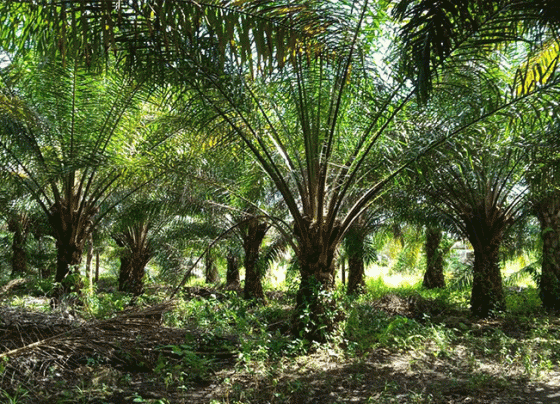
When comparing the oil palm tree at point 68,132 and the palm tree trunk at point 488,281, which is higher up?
the oil palm tree at point 68,132

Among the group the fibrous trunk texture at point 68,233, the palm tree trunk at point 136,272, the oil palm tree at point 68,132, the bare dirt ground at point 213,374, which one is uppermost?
the oil palm tree at point 68,132

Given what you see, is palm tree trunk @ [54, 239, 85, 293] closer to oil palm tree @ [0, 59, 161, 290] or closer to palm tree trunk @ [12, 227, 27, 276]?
oil palm tree @ [0, 59, 161, 290]

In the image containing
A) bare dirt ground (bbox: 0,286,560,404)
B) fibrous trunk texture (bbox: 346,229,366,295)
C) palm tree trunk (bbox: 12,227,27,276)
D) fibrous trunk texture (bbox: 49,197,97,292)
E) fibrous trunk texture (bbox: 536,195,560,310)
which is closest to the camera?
bare dirt ground (bbox: 0,286,560,404)

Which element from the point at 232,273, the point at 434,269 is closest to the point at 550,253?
the point at 434,269

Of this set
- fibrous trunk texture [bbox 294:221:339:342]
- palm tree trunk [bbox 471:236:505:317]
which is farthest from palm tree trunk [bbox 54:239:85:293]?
palm tree trunk [bbox 471:236:505:317]

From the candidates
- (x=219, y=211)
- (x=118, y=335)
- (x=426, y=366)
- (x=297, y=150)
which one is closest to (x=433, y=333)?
(x=426, y=366)

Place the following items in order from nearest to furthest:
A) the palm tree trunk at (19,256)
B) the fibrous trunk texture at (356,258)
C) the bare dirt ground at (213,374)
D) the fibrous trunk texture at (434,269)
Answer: the bare dirt ground at (213,374)
the fibrous trunk texture at (356,258)
the fibrous trunk texture at (434,269)
the palm tree trunk at (19,256)

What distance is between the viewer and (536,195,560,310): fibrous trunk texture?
9414 millimetres

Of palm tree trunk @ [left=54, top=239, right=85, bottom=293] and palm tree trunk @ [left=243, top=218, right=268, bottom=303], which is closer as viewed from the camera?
palm tree trunk @ [left=54, top=239, right=85, bottom=293]

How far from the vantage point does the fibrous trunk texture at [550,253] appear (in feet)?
30.9

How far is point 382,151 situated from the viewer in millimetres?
6082

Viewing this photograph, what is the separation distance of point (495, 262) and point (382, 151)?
4653 mm

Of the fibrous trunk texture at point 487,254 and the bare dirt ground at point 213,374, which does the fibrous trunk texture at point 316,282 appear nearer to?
the bare dirt ground at point 213,374

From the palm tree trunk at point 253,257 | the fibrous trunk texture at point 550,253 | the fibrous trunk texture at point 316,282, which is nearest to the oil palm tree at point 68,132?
the fibrous trunk texture at point 316,282
